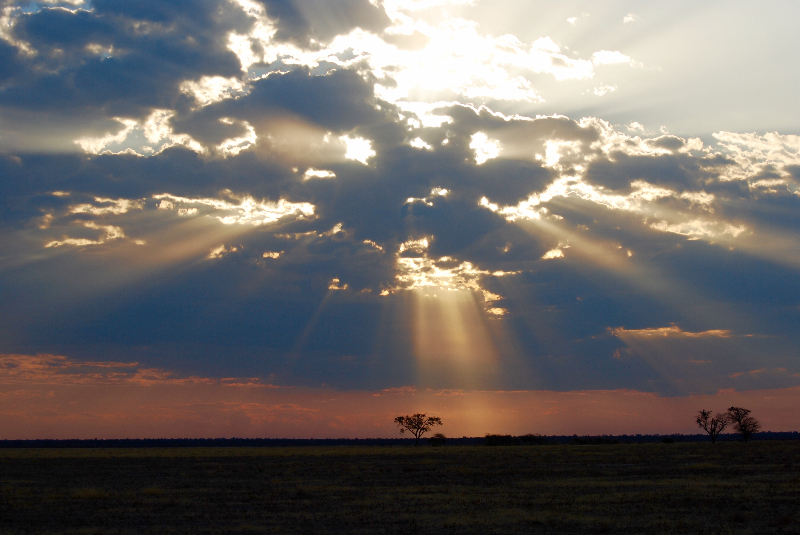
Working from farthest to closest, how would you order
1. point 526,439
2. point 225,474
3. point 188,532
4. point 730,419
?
point 526,439 < point 730,419 < point 225,474 < point 188,532

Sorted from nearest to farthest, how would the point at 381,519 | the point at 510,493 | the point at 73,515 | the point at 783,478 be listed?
the point at 381,519 < the point at 73,515 < the point at 510,493 < the point at 783,478

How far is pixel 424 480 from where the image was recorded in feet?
147

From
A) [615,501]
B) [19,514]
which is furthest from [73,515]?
[615,501]

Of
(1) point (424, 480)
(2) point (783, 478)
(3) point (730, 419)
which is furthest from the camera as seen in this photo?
(3) point (730, 419)

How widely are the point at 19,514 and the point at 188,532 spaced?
10.6 metres

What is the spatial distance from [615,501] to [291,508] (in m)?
15.8

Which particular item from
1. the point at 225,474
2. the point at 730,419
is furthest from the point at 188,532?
the point at 730,419

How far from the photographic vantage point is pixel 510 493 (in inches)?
1387

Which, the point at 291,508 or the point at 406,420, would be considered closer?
the point at 291,508

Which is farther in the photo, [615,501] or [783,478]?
[783,478]

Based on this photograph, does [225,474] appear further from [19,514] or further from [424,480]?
[19,514]

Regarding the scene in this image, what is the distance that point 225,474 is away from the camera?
52.3 metres

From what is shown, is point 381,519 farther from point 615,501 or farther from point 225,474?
point 225,474

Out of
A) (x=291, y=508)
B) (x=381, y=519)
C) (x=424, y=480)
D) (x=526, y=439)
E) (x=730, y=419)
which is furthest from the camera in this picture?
(x=526, y=439)
